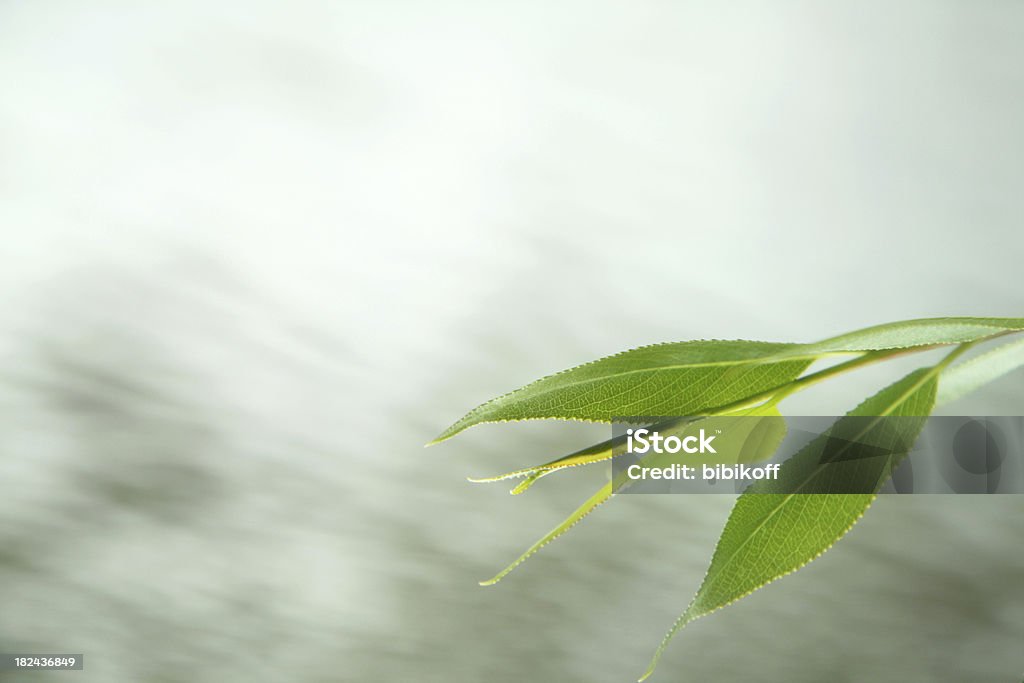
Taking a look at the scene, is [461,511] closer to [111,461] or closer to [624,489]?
[111,461]

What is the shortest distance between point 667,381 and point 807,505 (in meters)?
0.03

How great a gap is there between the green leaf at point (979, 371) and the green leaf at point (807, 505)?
0.03 ft

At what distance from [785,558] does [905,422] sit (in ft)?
0.11

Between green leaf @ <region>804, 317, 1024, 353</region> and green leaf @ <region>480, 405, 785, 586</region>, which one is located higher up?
green leaf @ <region>804, 317, 1024, 353</region>

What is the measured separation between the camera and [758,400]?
16 centimetres

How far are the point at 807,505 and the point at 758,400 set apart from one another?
21 mm

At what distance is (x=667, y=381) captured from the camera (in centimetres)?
17

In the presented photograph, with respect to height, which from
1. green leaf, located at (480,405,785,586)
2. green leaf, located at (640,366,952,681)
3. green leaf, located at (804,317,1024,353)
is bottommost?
green leaf, located at (640,366,952,681)

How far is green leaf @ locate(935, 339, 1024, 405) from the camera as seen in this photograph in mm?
143

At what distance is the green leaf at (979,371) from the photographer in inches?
5.6

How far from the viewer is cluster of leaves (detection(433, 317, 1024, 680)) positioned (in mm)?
139

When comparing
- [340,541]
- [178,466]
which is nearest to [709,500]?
[340,541]

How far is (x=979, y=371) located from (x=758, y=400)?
0.04 metres

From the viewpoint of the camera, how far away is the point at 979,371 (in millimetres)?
157
